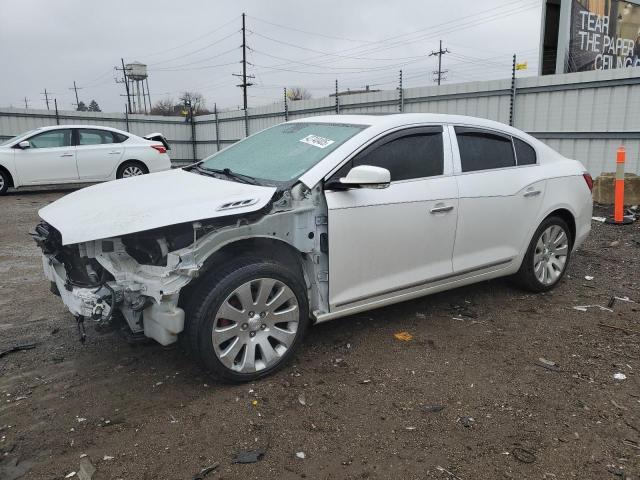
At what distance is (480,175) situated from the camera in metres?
4.30

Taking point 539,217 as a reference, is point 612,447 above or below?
below

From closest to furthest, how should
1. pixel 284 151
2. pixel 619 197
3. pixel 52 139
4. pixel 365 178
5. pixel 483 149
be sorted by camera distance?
1. pixel 365 178
2. pixel 284 151
3. pixel 483 149
4. pixel 619 197
5. pixel 52 139

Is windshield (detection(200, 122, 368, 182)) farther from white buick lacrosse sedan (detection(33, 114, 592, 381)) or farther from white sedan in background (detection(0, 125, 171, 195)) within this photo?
white sedan in background (detection(0, 125, 171, 195))

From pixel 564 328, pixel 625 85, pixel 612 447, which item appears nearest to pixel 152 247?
pixel 612 447

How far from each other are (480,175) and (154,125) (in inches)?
701

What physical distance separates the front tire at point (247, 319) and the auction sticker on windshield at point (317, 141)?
37.8 inches

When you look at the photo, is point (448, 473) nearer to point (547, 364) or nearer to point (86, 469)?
point (547, 364)

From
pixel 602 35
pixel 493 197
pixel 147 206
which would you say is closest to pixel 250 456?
pixel 147 206

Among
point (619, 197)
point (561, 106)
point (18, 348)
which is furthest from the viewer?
point (561, 106)

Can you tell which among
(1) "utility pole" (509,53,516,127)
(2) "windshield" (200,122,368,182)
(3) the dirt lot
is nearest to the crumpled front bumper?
(3) the dirt lot

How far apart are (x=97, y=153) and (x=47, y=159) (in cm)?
103

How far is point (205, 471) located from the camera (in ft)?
8.32

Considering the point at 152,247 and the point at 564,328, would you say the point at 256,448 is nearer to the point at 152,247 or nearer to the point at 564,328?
the point at 152,247

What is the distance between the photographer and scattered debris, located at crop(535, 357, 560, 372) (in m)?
3.56
